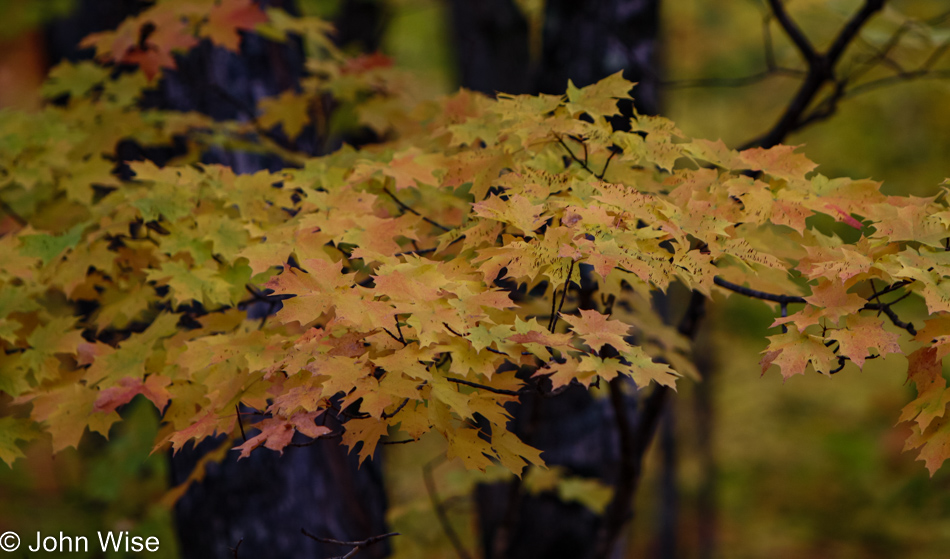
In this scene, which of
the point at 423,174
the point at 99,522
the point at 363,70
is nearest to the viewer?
the point at 423,174

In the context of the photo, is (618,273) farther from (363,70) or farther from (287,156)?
(363,70)

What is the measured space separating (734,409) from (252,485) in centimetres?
965

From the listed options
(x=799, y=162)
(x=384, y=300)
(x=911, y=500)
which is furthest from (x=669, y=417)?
(x=384, y=300)

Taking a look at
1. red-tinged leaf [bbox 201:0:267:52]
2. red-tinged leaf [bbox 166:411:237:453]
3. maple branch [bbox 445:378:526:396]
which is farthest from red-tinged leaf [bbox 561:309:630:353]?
red-tinged leaf [bbox 201:0:267:52]

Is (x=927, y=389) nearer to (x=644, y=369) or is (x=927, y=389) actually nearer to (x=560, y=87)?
(x=644, y=369)

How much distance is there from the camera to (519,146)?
79.3 inches

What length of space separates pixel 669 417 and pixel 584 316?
6438mm

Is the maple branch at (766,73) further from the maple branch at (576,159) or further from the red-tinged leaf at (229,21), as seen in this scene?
the red-tinged leaf at (229,21)

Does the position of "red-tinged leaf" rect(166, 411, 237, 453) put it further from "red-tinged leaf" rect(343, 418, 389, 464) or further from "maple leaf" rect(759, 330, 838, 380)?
"maple leaf" rect(759, 330, 838, 380)

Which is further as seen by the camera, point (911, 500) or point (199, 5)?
point (911, 500)

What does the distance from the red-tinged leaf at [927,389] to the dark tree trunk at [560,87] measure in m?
1.30

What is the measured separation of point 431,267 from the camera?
1656 millimetres

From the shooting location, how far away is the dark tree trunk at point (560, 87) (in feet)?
11.0

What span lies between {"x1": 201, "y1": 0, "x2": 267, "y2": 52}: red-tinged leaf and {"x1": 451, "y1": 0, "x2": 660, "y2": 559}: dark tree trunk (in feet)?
4.73
